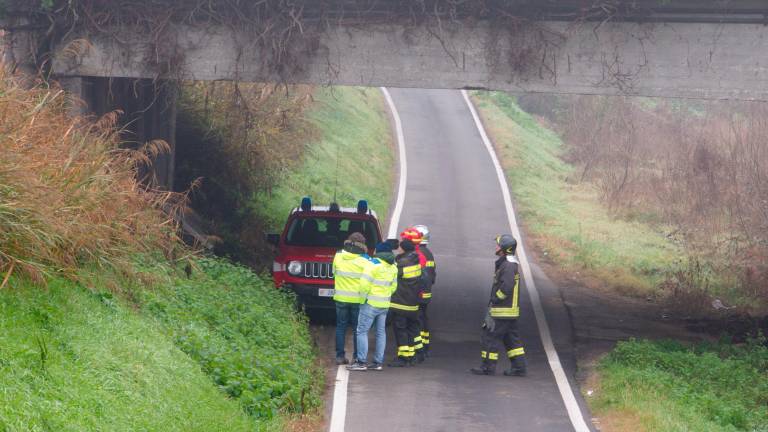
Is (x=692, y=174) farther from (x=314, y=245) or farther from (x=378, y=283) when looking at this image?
(x=378, y=283)

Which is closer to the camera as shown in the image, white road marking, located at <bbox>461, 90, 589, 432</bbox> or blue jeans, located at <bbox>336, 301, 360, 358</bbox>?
white road marking, located at <bbox>461, 90, 589, 432</bbox>

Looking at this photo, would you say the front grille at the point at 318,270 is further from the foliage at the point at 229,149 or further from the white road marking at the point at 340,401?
the foliage at the point at 229,149

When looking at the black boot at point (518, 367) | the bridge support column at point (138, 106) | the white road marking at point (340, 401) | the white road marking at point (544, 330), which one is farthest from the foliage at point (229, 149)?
the black boot at point (518, 367)

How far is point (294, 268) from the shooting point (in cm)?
1530

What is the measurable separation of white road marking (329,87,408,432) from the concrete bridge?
16.1 feet

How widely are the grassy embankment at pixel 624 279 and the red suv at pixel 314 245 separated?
434 centimetres

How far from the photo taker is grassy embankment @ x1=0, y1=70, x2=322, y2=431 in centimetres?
705

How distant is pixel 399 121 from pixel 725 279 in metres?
21.5

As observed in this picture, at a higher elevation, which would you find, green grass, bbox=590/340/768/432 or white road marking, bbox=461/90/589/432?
green grass, bbox=590/340/768/432

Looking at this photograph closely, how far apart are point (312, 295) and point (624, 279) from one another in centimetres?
850

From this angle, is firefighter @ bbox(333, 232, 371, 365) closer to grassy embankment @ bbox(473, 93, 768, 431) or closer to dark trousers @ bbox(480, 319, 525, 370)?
dark trousers @ bbox(480, 319, 525, 370)

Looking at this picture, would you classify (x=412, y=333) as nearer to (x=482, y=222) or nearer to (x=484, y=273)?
(x=484, y=273)

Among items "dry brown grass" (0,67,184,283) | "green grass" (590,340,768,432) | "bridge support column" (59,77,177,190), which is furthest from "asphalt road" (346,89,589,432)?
"bridge support column" (59,77,177,190)

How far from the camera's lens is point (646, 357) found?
1307cm
